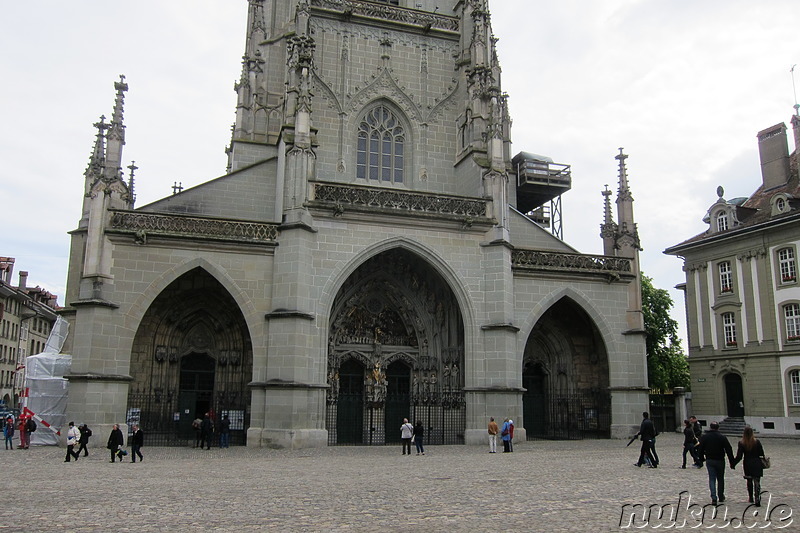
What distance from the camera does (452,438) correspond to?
25.0m

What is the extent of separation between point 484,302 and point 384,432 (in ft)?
20.1

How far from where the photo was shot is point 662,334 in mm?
44094

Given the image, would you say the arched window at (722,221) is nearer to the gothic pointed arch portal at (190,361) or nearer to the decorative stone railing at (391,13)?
the decorative stone railing at (391,13)

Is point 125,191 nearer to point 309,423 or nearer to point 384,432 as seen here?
point 309,423

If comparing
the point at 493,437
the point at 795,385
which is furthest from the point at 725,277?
the point at 493,437

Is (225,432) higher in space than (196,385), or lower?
lower

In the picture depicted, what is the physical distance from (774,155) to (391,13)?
2091 cm

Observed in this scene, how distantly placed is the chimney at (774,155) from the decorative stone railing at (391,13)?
57.2 feet

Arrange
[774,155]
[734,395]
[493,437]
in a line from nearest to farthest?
[493,437]
[734,395]
[774,155]

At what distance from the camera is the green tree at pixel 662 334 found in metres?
43.4

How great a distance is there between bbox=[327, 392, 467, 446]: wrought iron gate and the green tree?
2186cm

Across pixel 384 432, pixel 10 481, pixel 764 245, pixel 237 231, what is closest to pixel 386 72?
pixel 237 231

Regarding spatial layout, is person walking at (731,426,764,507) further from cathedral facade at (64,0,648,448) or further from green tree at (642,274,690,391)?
green tree at (642,274,690,391)

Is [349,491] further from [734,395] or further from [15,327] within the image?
[15,327]
